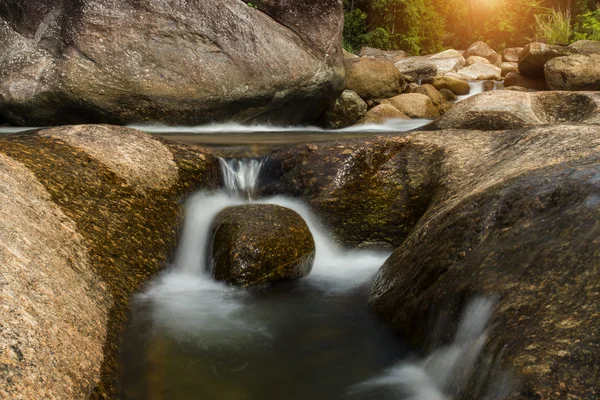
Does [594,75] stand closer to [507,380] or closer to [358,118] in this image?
[358,118]

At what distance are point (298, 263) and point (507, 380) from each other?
10.3 ft

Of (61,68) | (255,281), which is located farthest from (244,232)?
(61,68)

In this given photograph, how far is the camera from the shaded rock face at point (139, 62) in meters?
9.59

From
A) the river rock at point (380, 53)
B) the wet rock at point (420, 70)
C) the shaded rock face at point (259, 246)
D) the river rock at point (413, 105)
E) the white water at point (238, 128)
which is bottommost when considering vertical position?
the shaded rock face at point (259, 246)

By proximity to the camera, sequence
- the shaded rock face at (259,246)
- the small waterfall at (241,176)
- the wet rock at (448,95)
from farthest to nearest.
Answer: the wet rock at (448,95) < the small waterfall at (241,176) < the shaded rock face at (259,246)

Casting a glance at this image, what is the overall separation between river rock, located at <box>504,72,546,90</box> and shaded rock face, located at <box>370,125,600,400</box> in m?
15.0

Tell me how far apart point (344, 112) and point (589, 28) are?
1812cm

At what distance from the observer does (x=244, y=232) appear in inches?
208

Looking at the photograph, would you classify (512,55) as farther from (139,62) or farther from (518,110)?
(139,62)

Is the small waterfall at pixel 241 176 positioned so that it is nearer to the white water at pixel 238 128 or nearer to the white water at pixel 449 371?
the white water at pixel 238 128

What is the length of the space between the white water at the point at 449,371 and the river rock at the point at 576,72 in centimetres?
1499

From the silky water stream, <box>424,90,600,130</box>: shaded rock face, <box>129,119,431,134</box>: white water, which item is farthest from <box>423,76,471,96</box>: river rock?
the silky water stream

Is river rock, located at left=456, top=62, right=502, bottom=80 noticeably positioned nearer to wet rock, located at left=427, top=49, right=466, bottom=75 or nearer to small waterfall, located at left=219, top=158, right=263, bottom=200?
wet rock, located at left=427, top=49, right=466, bottom=75

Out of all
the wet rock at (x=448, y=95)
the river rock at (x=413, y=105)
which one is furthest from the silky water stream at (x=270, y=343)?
the wet rock at (x=448, y=95)
